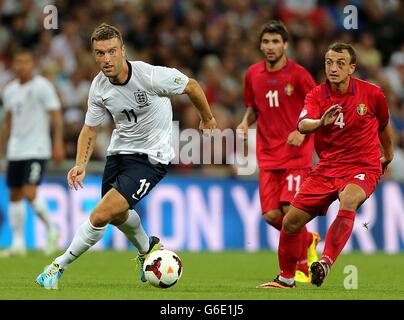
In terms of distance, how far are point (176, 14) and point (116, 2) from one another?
3.82 ft

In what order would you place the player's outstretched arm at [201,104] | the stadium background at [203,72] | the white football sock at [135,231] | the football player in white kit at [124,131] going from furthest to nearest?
the stadium background at [203,72] → the white football sock at [135,231] → the player's outstretched arm at [201,104] → the football player in white kit at [124,131]

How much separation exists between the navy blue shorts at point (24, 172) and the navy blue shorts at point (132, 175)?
4.94 m

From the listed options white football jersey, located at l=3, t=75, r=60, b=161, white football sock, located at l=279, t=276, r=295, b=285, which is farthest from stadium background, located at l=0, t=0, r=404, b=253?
white football sock, located at l=279, t=276, r=295, b=285

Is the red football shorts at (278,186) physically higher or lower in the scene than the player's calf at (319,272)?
higher

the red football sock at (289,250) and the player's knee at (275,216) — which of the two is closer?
the red football sock at (289,250)

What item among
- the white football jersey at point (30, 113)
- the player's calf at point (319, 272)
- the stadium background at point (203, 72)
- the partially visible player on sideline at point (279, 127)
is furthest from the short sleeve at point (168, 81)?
the stadium background at point (203, 72)

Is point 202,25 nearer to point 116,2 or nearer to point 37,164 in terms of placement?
point 116,2

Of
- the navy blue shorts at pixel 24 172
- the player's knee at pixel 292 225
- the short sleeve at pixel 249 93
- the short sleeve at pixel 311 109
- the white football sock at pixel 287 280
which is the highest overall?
the short sleeve at pixel 249 93

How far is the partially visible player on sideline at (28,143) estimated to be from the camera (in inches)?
576

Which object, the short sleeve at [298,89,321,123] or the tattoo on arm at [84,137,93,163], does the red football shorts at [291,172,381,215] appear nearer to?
the short sleeve at [298,89,321,123]

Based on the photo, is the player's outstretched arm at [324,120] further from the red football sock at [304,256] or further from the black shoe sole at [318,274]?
the red football sock at [304,256]

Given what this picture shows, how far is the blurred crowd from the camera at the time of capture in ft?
57.8

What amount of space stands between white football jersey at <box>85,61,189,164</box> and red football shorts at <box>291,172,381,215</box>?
129cm
